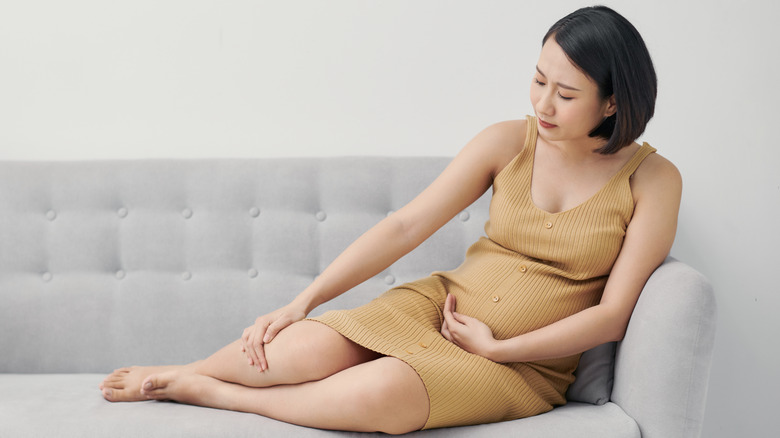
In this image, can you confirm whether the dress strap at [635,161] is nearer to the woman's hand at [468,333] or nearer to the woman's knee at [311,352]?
the woman's hand at [468,333]

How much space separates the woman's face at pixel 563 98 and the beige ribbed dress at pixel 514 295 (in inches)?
5.9

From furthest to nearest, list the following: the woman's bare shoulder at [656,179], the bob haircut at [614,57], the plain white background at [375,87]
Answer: the plain white background at [375,87]
the woman's bare shoulder at [656,179]
the bob haircut at [614,57]

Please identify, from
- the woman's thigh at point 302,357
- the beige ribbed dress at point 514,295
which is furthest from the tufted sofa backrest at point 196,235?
the woman's thigh at point 302,357

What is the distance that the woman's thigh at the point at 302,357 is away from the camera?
1307mm

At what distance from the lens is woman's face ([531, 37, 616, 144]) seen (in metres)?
1.32

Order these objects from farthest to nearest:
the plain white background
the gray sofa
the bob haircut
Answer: the plain white background < the gray sofa < the bob haircut

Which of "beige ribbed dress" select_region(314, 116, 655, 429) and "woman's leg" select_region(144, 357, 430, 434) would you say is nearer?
"woman's leg" select_region(144, 357, 430, 434)

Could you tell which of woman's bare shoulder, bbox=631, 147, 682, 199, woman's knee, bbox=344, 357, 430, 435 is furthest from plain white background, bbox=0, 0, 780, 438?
woman's knee, bbox=344, 357, 430, 435

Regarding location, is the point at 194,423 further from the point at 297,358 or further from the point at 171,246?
the point at 171,246

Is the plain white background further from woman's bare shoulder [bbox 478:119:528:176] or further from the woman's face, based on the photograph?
the woman's face

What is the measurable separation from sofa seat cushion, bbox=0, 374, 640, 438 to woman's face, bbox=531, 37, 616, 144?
60cm

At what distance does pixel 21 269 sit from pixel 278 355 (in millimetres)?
971

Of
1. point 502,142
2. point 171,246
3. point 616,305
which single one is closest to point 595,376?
point 616,305

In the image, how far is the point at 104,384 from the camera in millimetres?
1518
